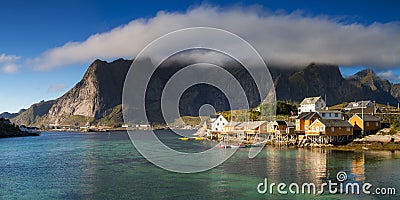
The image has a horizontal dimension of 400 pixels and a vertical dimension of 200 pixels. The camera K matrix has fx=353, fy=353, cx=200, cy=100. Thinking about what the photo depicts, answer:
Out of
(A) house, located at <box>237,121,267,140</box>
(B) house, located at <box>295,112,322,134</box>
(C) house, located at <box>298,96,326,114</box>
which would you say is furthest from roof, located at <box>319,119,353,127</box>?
(C) house, located at <box>298,96,326,114</box>

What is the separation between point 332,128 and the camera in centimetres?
4841

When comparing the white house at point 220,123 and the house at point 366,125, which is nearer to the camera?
the house at point 366,125

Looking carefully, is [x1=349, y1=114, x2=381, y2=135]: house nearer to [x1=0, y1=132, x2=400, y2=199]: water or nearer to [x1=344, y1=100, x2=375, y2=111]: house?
[x1=0, y1=132, x2=400, y2=199]: water

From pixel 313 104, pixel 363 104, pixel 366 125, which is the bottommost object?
pixel 366 125

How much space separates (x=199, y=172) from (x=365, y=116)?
32.4m

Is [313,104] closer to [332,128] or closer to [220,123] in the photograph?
[220,123]

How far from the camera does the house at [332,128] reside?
1900 inches

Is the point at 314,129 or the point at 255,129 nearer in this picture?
the point at 314,129

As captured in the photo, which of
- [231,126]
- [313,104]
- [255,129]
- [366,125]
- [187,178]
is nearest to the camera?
[187,178]

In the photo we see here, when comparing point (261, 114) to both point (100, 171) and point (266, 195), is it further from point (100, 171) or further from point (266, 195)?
point (266, 195)

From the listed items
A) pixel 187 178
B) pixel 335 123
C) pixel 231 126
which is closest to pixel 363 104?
pixel 335 123

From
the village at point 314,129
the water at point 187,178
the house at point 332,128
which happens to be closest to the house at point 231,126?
the village at point 314,129

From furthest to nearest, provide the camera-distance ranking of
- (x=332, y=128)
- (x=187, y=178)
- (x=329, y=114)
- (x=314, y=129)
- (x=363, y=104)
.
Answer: (x=363, y=104) < (x=329, y=114) < (x=314, y=129) < (x=332, y=128) < (x=187, y=178)

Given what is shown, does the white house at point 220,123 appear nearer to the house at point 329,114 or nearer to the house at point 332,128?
the house at point 329,114
